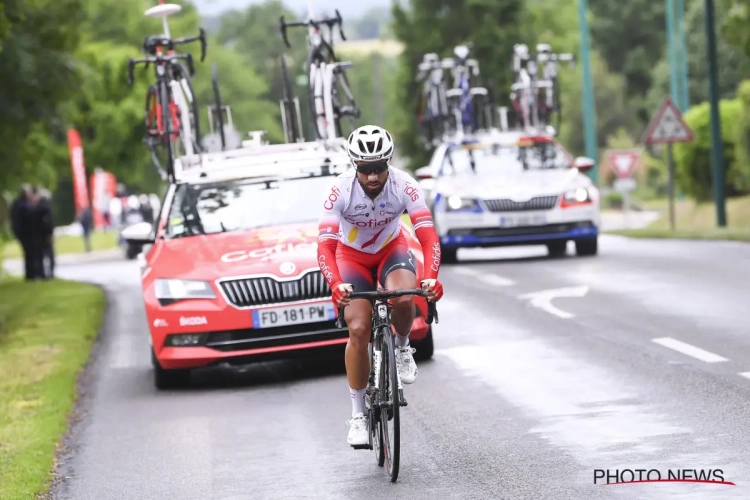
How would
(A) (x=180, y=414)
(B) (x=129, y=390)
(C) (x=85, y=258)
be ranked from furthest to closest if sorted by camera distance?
(C) (x=85, y=258) < (B) (x=129, y=390) < (A) (x=180, y=414)

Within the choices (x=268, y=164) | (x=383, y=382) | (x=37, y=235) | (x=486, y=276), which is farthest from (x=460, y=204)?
(x=383, y=382)

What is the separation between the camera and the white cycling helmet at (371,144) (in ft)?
27.8

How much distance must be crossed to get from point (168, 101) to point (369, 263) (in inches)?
393

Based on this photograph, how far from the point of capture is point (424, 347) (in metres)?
13.1

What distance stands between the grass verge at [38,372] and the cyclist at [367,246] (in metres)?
1.79

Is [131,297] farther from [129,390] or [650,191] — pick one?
[650,191]

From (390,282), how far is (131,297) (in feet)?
54.9

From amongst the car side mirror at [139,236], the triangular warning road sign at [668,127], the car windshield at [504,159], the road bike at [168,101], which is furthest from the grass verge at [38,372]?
the triangular warning road sign at [668,127]

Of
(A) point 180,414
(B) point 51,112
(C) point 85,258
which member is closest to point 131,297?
(B) point 51,112

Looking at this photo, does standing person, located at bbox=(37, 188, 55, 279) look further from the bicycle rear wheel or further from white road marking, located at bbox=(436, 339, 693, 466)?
the bicycle rear wheel

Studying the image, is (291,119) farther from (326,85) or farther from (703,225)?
(703,225)

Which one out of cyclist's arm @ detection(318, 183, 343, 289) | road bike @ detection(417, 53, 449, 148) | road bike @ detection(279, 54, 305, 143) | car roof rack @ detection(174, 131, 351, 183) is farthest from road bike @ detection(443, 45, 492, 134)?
cyclist's arm @ detection(318, 183, 343, 289)

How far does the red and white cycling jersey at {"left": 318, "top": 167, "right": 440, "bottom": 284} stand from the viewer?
885 cm

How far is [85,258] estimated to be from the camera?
54.4 metres
